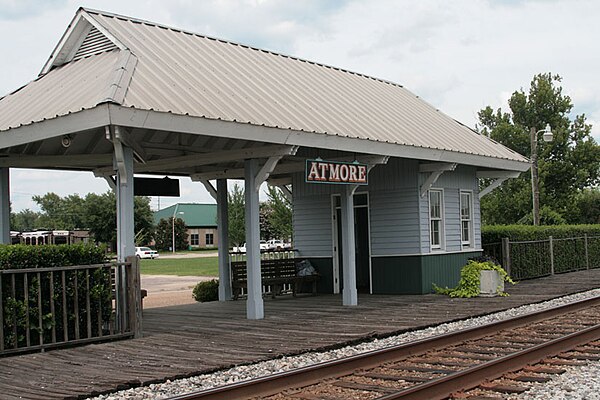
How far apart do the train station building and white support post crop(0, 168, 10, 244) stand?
0.02 meters

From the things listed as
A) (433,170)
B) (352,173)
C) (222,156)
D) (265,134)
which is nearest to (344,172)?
(352,173)

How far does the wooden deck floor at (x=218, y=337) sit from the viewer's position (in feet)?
25.2

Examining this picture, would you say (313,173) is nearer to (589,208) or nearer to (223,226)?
(223,226)

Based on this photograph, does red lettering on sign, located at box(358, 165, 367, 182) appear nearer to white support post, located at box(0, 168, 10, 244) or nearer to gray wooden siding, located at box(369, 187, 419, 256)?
gray wooden siding, located at box(369, 187, 419, 256)

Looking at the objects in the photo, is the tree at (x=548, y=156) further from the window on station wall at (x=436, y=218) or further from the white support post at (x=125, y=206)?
the white support post at (x=125, y=206)

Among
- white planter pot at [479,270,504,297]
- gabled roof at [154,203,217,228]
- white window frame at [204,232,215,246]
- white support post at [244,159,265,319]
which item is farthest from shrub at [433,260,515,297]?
white window frame at [204,232,215,246]

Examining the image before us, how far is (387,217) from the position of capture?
54.4 feet

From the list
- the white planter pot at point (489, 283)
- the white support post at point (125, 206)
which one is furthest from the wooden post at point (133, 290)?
the white planter pot at point (489, 283)

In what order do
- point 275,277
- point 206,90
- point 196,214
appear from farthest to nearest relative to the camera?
point 196,214 → point 275,277 → point 206,90

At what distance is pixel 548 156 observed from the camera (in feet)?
148

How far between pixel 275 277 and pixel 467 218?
5183mm

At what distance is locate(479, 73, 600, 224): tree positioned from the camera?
43.2m

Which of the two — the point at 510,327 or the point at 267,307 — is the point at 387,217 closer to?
the point at 267,307

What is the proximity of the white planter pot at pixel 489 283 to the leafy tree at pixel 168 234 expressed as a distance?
229 feet
